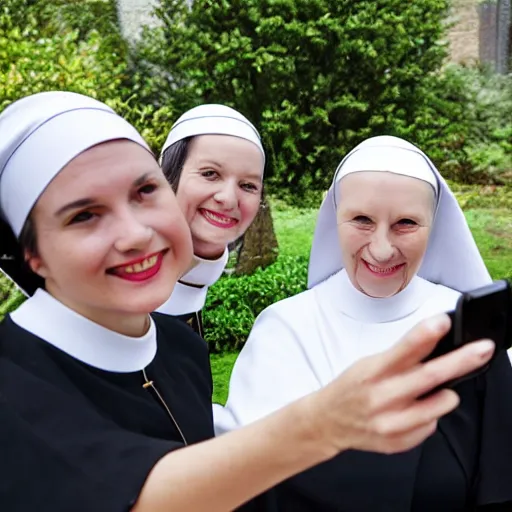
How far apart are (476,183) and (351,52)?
2.42 m

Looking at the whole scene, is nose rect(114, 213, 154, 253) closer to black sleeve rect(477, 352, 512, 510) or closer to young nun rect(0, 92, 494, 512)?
young nun rect(0, 92, 494, 512)

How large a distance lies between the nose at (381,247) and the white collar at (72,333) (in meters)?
0.92

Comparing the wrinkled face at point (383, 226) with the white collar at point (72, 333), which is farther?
the wrinkled face at point (383, 226)

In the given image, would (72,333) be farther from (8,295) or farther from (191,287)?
(8,295)

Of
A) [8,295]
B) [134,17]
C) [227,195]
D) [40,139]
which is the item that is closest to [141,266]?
[40,139]

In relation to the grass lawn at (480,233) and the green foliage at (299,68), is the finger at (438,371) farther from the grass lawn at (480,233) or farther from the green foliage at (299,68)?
the green foliage at (299,68)

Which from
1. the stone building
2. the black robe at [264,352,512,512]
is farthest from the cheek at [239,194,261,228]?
the stone building

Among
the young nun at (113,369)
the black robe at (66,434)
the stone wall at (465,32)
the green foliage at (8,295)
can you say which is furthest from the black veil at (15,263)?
the stone wall at (465,32)

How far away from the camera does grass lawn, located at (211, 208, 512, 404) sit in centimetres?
657

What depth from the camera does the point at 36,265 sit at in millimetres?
1281

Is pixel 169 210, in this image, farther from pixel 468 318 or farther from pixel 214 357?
pixel 214 357

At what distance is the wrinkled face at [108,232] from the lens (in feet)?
3.89

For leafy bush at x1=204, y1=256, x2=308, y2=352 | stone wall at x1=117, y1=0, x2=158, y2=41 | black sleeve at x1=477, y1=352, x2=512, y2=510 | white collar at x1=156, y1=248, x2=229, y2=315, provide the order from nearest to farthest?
black sleeve at x1=477, y1=352, x2=512, y2=510, white collar at x1=156, y1=248, x2=229, y2=315, leafy bush at x1=204, y1=256, x2=308, y2=352, stone wall at x1=117, y1=0, x2=158, y2=41

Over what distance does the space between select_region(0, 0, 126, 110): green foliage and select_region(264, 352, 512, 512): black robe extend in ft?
15.4
